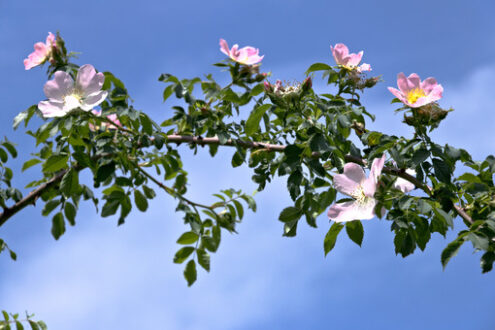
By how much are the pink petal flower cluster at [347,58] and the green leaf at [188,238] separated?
0.91m

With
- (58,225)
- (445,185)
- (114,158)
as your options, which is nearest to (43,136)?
(114,158)

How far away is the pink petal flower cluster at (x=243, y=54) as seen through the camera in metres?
2.05

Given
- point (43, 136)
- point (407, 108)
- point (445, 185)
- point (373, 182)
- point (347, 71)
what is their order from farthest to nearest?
1. point (347, 71)
2. point (43, 136)
3. point (445, 185)
4. point (407, 108)
5. point (373, 182)

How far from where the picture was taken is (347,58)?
81.8 inches

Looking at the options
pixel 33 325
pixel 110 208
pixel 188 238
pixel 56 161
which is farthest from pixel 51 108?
pixel 33 325

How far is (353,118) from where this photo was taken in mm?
1992

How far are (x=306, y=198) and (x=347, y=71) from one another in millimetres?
585

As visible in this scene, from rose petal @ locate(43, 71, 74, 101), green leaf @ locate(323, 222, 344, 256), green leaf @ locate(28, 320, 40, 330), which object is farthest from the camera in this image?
green leaf @ locate(28, 320, 40, 330)

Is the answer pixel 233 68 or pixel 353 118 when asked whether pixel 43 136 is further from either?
pixel 353 118

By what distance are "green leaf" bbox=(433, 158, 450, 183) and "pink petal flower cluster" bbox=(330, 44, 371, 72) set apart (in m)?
0.55

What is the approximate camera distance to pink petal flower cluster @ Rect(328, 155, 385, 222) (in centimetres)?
157

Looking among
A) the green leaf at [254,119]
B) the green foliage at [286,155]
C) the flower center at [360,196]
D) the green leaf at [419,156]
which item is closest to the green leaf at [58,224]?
the green foliage at [286,155]

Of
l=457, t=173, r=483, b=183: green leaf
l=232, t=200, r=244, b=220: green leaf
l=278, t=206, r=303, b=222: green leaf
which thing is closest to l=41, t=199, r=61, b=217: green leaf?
l=232, t=200, r=244, b=220: green leaf

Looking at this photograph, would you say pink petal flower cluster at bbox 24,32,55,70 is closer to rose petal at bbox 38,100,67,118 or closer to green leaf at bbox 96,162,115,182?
rose petal at bbox 38,100,67,118
